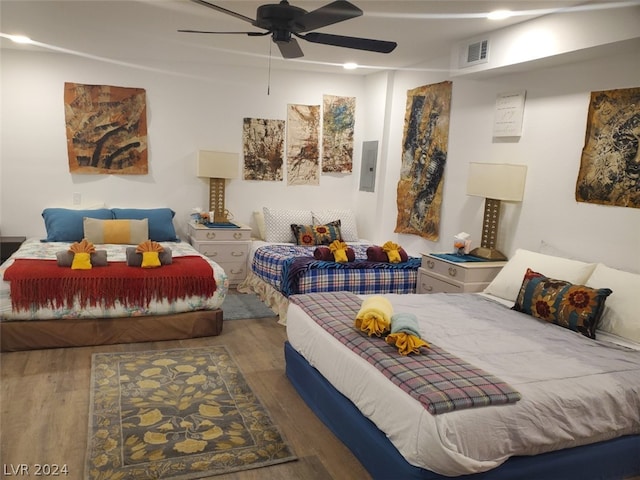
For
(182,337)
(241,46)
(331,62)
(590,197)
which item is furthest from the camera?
(331,62)

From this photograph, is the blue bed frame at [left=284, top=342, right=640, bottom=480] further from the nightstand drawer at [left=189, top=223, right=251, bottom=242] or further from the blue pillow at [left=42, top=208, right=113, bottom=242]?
the blue pillow at [left=42, top=208, right=113, bottom=242]

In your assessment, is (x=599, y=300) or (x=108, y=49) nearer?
(x=599, y=300)

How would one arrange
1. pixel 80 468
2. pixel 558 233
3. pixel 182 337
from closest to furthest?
pixel 80 468, pixel 558 233, pixel 182 337

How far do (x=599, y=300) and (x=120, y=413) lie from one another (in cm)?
269

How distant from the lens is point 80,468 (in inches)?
88.9

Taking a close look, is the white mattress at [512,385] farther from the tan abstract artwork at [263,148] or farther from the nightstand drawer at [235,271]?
the tan abstract artwork at [263,148]

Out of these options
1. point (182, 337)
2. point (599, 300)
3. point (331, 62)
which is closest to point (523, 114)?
point (599, 300)

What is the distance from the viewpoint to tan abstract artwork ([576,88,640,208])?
3.15 metres

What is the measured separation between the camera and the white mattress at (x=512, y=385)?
1919 millimetres

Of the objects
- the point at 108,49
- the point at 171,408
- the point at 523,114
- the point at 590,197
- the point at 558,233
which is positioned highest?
the point at 108,49

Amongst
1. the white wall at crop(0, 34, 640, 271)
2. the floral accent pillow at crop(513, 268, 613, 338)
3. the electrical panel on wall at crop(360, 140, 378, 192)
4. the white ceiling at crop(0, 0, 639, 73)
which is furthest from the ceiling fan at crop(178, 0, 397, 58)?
the electrical panel on wall at crop(360, 140, 378, 192)

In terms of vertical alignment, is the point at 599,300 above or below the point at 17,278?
above

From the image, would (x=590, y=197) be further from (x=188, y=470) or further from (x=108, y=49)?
(x=108, y=49)

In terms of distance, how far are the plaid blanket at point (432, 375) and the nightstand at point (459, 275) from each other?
1.37 m
